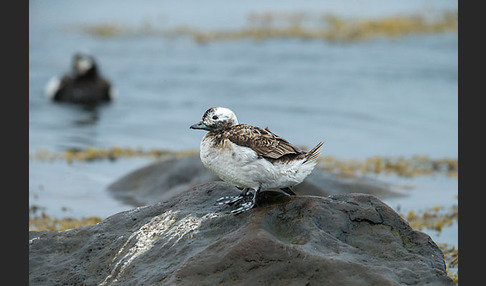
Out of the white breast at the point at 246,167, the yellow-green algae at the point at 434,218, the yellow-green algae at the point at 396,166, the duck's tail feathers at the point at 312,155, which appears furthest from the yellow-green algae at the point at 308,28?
the white breast at the point at 246,167

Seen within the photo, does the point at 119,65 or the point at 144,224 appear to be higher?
the point at 119,65

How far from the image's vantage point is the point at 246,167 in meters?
6.66

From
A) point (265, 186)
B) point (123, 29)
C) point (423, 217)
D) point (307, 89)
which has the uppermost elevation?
point (123, 29)

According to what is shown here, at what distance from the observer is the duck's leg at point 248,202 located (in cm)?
674

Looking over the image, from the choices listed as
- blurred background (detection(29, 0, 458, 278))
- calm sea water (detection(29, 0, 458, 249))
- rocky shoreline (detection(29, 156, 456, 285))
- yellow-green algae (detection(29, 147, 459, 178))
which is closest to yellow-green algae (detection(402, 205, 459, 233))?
blurred background (detection(29, 0, 458, 278))

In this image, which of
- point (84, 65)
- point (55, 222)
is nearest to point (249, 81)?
point (84, 65)

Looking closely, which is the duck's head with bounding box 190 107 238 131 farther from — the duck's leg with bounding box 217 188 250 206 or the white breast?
the duck's leg with bounding box 217 188 250 206

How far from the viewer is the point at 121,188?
12742mm

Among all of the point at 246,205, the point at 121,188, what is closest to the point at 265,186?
the point at 246,205

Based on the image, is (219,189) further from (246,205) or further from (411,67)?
(411,67)

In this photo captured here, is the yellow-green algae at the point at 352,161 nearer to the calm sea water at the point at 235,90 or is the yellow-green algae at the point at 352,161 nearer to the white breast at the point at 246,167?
the calm sea water at the point at 235,90

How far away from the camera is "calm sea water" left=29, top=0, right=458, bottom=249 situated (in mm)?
14875

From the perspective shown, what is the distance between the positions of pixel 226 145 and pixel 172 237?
93cm

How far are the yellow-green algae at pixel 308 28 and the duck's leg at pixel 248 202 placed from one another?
21.1 meters
